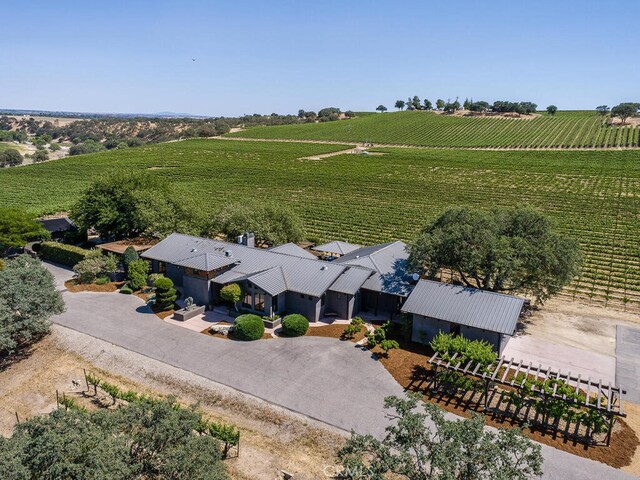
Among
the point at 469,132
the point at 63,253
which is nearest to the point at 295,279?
the point at 63,253

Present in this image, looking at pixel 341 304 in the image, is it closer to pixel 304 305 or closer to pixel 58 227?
pixel 304 305

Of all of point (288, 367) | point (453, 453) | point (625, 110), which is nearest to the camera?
point (453, 453)

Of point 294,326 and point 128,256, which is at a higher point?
point 128,256

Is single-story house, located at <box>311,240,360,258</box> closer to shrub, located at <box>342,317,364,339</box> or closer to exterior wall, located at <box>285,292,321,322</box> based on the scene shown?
exterior wall, located at <box>285,292,321,322</box>

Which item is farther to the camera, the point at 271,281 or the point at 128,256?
the point at 128,256

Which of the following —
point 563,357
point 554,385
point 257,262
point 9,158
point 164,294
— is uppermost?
point 257,262
